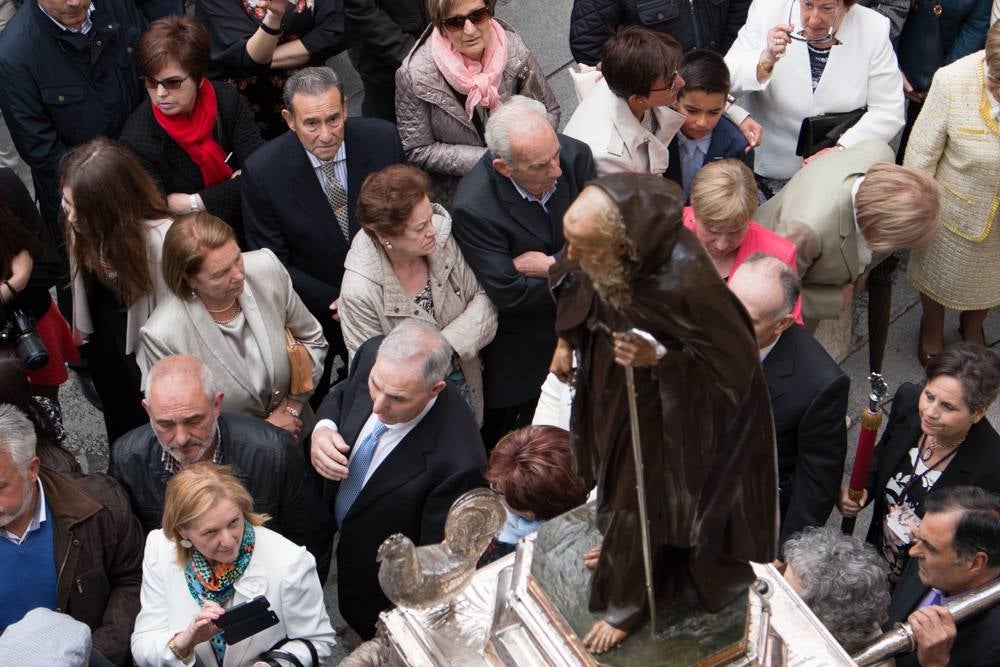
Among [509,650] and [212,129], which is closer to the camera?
[509,650]

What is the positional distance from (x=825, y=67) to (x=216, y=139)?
2.88 meters

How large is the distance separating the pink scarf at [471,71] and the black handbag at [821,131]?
4.83ft

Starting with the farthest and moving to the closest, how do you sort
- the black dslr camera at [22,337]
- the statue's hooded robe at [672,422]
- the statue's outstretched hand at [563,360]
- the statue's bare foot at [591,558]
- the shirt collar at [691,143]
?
the shirt collar at [691,143] < the black dslr camera at [22,337] < the statue's bare foot at [591,558] < the statue's outstretched hand at [563,360] < the statue's hooded robe at [672,422]

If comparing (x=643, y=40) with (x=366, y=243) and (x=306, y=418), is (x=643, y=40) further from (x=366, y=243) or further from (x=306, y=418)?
(x=306, y=418)

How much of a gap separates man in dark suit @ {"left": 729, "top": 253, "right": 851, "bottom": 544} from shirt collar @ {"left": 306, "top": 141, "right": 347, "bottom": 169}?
1932 mm

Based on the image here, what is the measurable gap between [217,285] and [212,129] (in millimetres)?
1218

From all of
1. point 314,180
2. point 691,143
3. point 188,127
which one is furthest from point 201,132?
point 691,143

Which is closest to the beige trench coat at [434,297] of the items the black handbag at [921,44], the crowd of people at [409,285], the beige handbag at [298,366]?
the crowd of people at [409,285]

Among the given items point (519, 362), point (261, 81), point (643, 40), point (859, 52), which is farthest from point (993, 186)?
point (261, 81)

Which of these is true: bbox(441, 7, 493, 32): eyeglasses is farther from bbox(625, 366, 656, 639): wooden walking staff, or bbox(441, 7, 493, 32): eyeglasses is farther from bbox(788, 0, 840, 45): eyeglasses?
bbox(625, 366, 656, 639): wooden walking staff

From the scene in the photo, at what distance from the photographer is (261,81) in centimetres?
661

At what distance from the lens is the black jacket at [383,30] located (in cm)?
665

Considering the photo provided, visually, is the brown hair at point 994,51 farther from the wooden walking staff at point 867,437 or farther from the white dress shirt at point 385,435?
the white dress shirt at point 385,435

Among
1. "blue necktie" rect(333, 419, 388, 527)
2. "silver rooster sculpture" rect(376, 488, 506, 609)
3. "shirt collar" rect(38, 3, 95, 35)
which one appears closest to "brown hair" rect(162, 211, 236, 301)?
"blue necktie" rect(333, 419, 388, 527)
